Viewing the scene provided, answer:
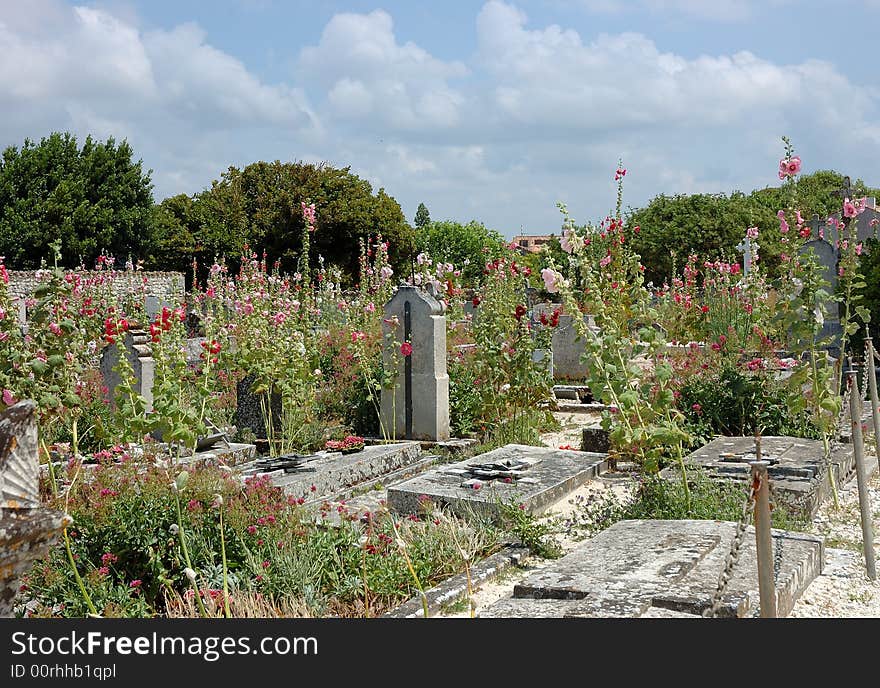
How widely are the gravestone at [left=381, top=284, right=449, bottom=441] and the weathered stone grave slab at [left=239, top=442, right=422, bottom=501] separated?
0.58 meters

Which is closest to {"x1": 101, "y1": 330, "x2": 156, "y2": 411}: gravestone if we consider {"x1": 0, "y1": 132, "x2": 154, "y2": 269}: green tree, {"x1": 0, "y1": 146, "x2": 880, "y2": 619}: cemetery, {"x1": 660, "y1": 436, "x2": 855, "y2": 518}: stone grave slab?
{"x1": 0, "y1": 146, "x2": 880, "y2": 619}: cemetery

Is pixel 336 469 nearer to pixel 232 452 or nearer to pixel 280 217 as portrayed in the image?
pixel 232 452

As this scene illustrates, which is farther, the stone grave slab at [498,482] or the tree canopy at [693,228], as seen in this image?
the tree canopy at [693,228]

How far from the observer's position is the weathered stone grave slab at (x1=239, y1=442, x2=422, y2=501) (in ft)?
21.4

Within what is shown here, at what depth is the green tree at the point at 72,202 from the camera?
1163 inches

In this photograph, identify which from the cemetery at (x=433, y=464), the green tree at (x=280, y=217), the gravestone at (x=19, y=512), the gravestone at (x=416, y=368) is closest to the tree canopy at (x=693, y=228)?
the green tree at (x=280, y=217)

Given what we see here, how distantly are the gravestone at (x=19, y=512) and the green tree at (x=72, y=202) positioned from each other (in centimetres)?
2994

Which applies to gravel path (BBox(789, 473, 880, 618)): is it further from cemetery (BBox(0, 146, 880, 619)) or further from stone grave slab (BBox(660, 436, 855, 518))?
stone grave slab (BBox(660, 436, 855, 518))

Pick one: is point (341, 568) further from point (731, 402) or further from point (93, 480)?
point (731, 402)

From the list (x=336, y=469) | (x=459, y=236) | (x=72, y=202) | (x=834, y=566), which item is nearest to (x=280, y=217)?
(x=72, y=202)

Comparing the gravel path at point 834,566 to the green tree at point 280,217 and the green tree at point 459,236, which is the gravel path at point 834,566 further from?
the green tree at point 459,236

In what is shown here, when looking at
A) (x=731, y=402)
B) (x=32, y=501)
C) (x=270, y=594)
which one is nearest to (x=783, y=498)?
(x=731, y=402)

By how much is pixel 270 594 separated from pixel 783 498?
3.49 m

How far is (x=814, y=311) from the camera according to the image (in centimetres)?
649
